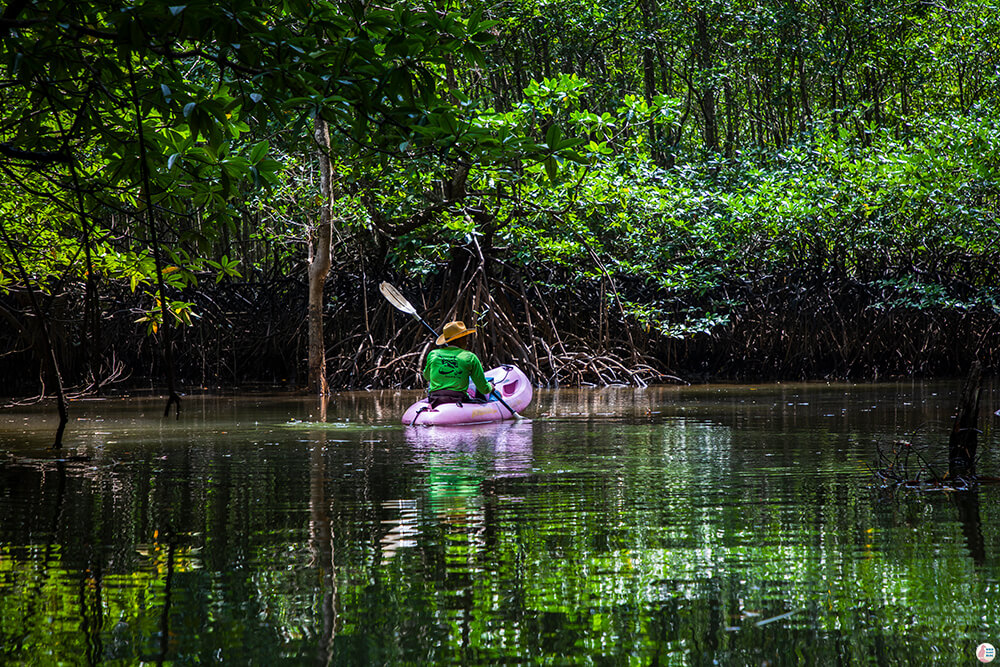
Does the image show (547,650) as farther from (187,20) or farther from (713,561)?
(187,20)

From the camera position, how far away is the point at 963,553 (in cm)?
337

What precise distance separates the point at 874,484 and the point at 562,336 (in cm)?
1075

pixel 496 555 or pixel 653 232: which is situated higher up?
pixel 653 232

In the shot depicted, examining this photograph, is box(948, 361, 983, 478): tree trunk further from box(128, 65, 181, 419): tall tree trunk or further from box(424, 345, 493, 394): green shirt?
box(424, 345, 493, 394): green shirt

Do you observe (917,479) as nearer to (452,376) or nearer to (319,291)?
(452,376)

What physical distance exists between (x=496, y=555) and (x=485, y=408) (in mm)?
5921

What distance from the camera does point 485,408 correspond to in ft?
30.8

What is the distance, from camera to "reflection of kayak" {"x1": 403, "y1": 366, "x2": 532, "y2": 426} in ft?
29.6

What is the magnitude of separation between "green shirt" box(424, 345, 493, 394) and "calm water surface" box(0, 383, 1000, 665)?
6.97ft

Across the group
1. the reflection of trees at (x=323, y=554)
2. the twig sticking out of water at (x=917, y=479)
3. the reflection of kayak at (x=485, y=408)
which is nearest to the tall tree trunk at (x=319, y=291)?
the reflection of kayak at (x=485, y=408)

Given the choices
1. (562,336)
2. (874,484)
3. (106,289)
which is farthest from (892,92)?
(874,484)

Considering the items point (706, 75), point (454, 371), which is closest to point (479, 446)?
point (454, 371)

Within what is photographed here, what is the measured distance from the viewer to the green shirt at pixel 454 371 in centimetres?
925

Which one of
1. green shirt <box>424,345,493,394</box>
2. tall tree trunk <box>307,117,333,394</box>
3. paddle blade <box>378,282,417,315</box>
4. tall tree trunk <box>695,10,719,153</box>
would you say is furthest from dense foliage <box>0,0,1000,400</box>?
green shirt <box>424,345,493,394</box>
